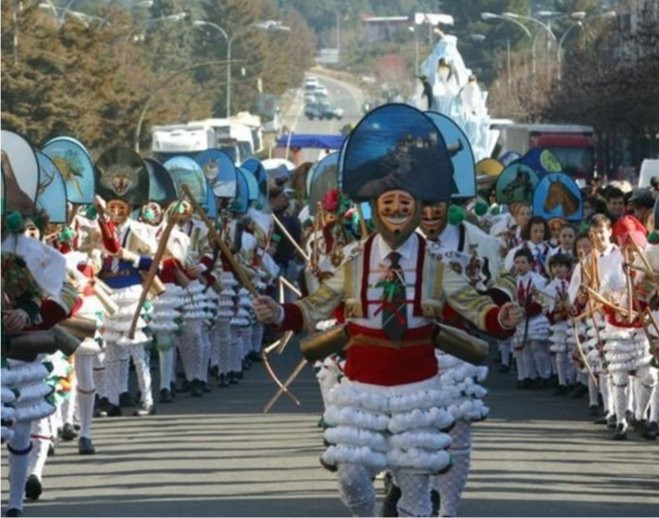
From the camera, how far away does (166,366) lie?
24.0 m

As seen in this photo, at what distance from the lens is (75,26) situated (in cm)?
6412

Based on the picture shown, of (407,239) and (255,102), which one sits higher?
(407,239)

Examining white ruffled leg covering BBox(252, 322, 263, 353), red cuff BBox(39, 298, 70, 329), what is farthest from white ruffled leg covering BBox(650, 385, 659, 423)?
white ruffled leg covering BBox(252, 322, 263, 353)

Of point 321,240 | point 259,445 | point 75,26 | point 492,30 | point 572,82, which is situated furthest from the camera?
point 492,30

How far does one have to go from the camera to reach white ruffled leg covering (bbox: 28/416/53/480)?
1569 centimetres

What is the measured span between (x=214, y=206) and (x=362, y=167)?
13.9 meters

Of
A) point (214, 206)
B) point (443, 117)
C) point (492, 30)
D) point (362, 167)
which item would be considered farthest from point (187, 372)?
point (492, 30)

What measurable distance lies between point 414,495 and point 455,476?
1.33 m

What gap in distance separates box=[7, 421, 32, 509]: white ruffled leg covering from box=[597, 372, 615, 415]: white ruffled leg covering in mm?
7344

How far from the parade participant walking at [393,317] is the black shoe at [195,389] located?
39.7ft

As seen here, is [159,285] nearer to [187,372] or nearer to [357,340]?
[187,372]

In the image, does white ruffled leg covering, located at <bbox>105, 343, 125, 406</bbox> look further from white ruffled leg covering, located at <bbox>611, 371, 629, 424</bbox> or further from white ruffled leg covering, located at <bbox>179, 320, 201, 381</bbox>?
white ruffled leg covering, located at <bbox>611, 371, 629, 424</bbox>

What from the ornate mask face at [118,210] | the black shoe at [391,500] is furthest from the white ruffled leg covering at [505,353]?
the black shoe at [391,500]

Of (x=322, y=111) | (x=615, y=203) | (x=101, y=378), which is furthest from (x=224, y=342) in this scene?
(x=322, y=111)
